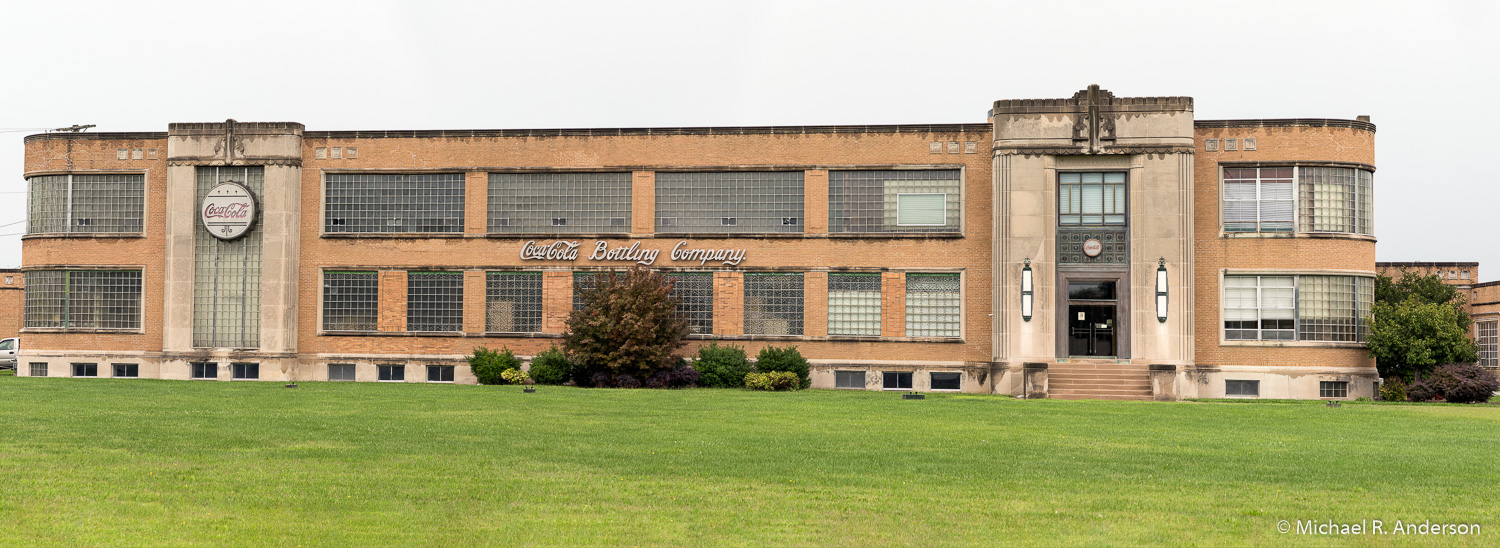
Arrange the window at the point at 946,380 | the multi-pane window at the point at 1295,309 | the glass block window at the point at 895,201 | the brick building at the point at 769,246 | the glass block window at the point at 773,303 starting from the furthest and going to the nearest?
the glass block window at the point at 773,303 < the glass block window at the point at 895,201 < the window at the point at 946,380 < the multi-pane window at the point at 1295,309 < the brick building at the point at 769,246

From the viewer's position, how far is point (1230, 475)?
1628 centimetres

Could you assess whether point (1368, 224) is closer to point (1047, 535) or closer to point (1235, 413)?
point (1235, 413)

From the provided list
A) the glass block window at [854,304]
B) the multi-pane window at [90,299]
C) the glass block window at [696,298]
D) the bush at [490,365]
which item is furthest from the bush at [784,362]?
the multi-pane window at [90,299]

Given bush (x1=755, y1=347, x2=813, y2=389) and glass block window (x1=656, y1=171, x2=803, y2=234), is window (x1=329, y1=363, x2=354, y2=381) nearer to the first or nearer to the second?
glass block window (x1=656, y1=171, x2=803, y2=234)

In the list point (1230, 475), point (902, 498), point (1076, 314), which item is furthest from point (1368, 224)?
point (902, 498)

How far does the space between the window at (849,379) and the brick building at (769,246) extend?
3.4 inches

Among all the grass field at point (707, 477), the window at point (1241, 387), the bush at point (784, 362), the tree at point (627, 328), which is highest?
the tree at point (627, 328)

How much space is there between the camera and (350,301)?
45.4 m

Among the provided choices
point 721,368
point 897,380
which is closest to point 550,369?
point 721,368

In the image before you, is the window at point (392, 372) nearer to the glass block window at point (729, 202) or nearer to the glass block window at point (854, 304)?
the glass block window at point (729, 202)

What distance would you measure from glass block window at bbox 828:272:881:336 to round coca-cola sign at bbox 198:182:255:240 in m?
21.6

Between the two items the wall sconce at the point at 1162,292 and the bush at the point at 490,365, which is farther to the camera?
the bush at the point at 490,365

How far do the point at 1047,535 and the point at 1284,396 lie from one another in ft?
108

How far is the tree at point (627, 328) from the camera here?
40.3 meters
